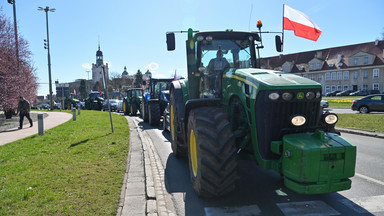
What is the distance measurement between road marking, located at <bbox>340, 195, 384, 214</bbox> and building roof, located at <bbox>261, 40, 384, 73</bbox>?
177ft

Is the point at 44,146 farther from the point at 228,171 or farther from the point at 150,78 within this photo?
the point at 150,78

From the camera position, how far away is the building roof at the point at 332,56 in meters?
51.9

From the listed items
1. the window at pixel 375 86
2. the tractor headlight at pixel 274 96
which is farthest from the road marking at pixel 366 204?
the window at pixel 375 86

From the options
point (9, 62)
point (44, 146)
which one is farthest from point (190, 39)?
point (9, 62)

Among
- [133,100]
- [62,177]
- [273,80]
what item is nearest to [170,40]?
[273,80]

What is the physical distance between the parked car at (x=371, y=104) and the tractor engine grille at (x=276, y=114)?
17890mm

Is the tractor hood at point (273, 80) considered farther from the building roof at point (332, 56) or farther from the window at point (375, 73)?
the window at point (375, 73)

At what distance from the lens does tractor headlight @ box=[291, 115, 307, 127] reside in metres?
3.67

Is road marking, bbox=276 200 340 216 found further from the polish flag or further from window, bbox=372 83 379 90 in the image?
window, bbox=372 83 379 90

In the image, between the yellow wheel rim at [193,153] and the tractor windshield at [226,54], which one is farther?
the tractor windshield at [226,54]

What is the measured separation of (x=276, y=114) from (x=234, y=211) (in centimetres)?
145

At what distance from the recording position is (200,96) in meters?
6.06

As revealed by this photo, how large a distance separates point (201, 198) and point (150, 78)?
12.0 metres

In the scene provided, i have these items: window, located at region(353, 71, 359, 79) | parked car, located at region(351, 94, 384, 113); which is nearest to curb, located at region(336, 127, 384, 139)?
parked car, located at region(351, 94, 384, 113)
